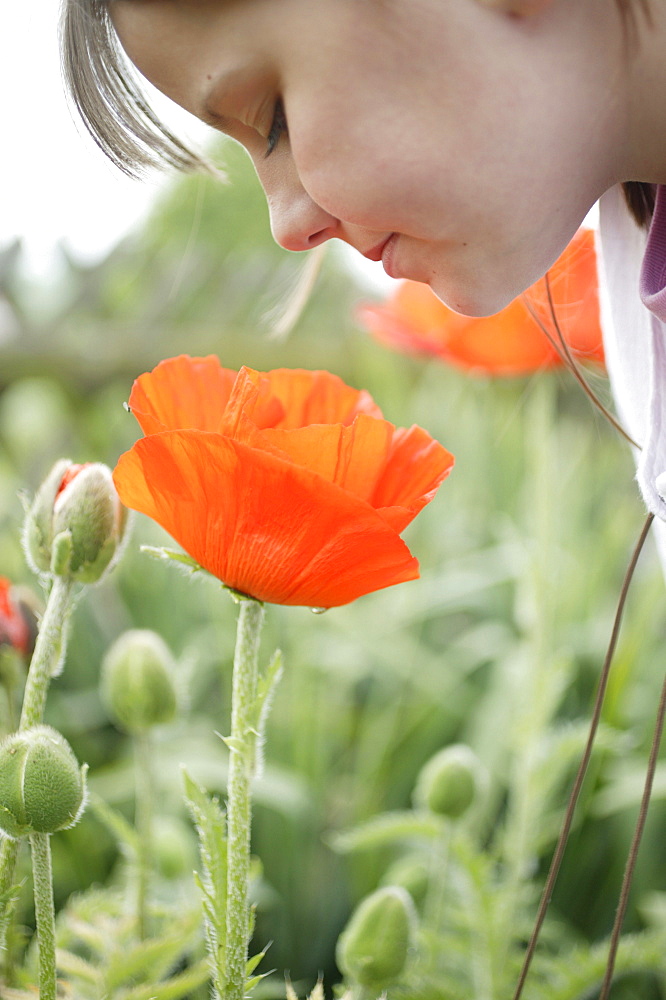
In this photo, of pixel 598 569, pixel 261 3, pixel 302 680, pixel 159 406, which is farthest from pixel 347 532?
Answer: pixel 598 569

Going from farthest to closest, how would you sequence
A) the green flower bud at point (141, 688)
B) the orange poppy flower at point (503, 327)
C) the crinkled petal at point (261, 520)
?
1. the orange poppy flower at point (503, 327)
2. the green flower bud at point (141, 688)
3. the crinkled petal at point (261, 520)

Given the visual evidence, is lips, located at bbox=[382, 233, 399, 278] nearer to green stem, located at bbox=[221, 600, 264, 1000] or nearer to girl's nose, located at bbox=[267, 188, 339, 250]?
girl's nose, located at bbox=[267, 188, 339, 250]

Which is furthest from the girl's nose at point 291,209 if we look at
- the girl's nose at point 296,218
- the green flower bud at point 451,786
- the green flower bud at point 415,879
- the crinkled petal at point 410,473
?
the green flower bud at point 415,879

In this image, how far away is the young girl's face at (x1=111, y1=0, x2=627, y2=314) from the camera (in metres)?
0.35

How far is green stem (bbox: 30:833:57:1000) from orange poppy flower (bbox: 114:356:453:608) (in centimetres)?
12

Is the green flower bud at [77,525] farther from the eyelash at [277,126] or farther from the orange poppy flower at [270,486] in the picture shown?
the eyelash at [277,126]

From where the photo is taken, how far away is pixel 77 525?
0.36 meters

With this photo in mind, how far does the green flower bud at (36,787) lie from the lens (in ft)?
1.03

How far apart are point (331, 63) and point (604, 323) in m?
0.31

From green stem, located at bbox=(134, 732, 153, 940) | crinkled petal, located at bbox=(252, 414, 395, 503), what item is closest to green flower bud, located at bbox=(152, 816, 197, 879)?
green stem, located at bbox=(134, 732, 153, 940)

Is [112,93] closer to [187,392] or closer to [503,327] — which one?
[187,392]

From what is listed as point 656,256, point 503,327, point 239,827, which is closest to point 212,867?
point 239,827

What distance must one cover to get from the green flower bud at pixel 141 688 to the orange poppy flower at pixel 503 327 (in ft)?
1.21

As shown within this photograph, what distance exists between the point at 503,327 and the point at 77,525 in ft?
1.67
